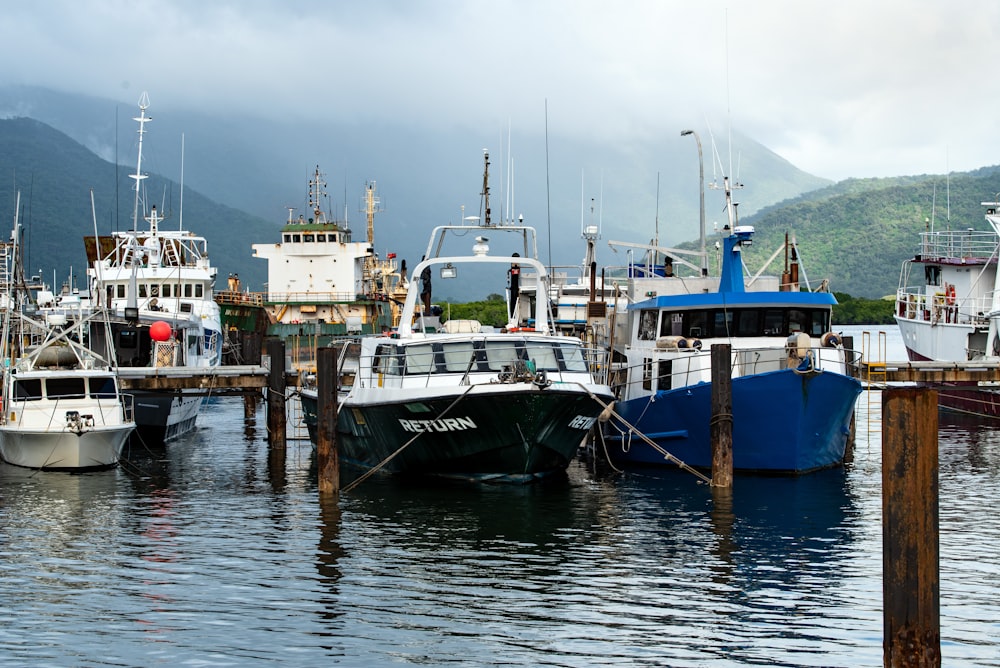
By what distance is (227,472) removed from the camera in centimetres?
3459

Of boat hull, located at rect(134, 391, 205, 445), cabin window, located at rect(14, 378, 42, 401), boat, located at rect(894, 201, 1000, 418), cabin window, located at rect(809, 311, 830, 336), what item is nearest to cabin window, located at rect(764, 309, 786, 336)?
cabin window, located at rect(809, 311, 830, 336)

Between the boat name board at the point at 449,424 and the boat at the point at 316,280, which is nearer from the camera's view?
the boat name board at the point at 449,424

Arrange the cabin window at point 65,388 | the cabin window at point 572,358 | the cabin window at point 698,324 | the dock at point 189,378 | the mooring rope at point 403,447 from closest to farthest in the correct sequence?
the mooring rope at point 403,447, the cabin window at point 572,358, the cabin window at point 698,324, the cabin window at point 65,388, the dock at point 189,378

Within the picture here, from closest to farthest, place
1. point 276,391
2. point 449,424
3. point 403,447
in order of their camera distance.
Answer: point 449,424
point 403,447
point 276,391

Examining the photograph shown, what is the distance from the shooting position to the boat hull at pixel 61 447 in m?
32.6

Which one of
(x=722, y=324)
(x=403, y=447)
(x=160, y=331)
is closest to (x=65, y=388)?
(x=160, y=331)

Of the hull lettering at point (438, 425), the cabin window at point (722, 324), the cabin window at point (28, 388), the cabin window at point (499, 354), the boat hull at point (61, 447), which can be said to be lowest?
the boat hull at point (61, 447)

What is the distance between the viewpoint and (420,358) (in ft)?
95.6

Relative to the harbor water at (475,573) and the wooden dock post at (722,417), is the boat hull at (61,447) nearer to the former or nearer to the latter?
the harbor water at (475,573)

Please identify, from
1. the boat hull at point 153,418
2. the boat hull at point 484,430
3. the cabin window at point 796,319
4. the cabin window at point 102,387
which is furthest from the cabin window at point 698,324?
the boat hull at point 153,418

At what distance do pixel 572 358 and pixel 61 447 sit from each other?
14670 millimetres

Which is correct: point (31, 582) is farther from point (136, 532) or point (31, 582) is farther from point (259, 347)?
point (259, 347)

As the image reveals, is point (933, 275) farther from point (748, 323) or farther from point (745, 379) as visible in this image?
point (745, 379)

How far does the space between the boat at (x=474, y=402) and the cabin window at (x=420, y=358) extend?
1.1 inches
